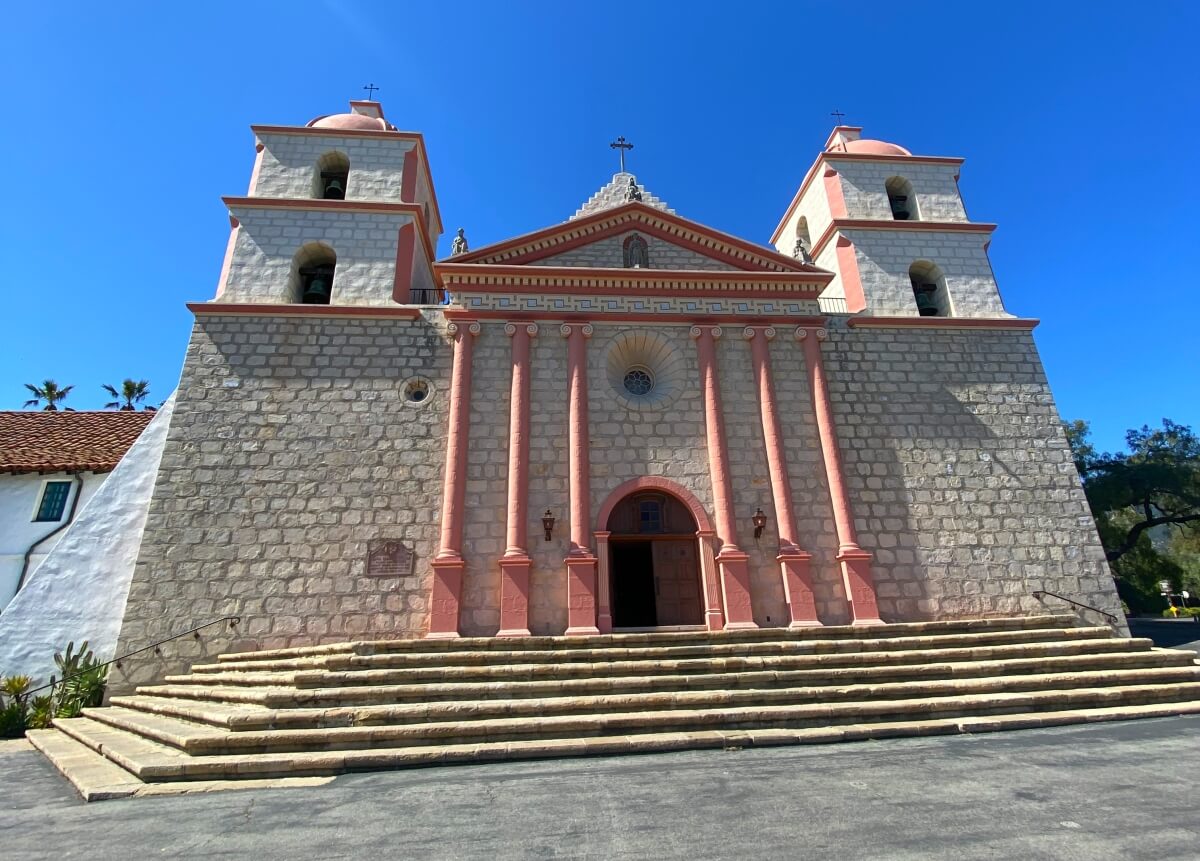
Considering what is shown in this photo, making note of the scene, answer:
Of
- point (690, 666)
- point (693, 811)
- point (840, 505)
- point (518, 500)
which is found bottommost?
point (693, 811)

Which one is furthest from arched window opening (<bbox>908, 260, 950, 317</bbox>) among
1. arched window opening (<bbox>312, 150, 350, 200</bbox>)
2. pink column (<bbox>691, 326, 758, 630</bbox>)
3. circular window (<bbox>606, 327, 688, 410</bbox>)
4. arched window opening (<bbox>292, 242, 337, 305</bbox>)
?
arched window opening (<bbox>312, 150, 350, 200</bbox>)

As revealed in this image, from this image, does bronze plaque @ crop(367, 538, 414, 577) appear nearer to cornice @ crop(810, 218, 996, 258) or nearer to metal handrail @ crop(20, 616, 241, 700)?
metal handrail @ crop(20, 616, 241, 700)

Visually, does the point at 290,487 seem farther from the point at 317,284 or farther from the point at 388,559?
the point at 317,284

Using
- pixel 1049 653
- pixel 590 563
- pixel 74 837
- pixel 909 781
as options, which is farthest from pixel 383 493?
pixel 1049 653

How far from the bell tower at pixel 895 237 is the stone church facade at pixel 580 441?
0.48ft

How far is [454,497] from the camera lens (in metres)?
11.4

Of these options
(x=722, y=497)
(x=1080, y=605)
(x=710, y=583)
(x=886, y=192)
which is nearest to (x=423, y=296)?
(x=722, y=497)

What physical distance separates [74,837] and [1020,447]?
630 inches

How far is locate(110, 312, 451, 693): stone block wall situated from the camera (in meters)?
10.7

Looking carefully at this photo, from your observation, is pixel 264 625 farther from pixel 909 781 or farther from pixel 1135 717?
pixel 1135 717

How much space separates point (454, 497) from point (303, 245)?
752 centimetres

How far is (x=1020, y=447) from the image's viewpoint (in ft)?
42.7

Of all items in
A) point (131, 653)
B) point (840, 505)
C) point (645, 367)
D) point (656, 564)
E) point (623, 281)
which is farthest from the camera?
point (645, 367)

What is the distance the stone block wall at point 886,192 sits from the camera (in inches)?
626
